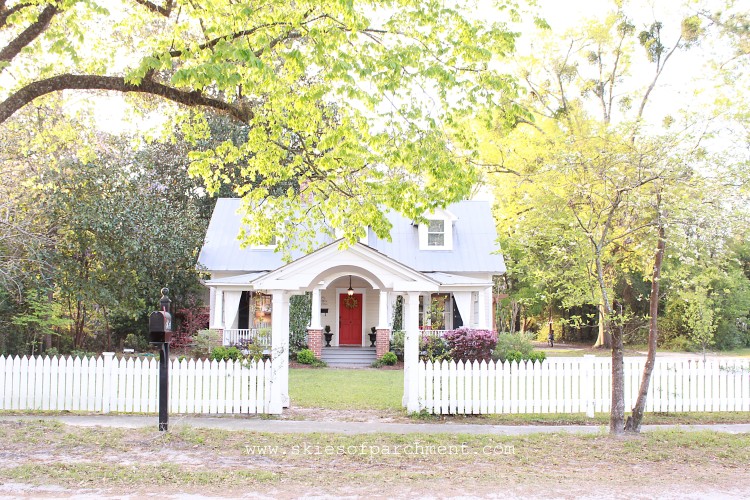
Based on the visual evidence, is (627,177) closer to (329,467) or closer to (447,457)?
(447,457)

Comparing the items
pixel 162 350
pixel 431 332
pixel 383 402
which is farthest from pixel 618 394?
pixel 431 332

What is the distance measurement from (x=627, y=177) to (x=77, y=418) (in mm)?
9870

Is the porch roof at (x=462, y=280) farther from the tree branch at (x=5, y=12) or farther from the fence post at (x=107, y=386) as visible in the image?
the tree branch at (x=5, y=12)

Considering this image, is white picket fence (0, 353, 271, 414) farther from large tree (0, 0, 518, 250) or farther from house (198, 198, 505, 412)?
house (198, 198, 505, 412)

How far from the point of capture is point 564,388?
13234mm

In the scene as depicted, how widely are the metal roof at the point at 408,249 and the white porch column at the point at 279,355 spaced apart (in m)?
11.2

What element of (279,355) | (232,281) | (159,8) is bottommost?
(279,355)

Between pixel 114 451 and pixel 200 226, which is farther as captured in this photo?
pixel 200 226

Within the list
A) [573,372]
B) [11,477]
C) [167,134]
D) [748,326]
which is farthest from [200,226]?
[748,326]

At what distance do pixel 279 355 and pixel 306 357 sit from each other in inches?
425

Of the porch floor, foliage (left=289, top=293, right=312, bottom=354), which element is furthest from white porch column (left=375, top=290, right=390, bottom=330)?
foliage (left=289, top=293, right=312, bottom=354)

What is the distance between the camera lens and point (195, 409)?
1210cm

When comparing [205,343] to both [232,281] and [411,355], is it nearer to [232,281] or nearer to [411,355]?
[232,281]

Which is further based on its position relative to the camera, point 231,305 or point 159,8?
point 231,305
